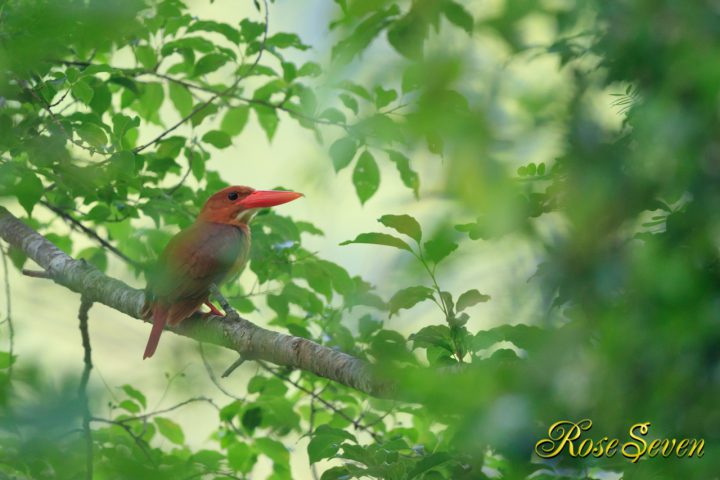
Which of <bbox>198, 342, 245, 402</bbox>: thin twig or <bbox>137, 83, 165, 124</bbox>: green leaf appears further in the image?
<bbox>137, 83, 165, 124</bbox>: green leaf

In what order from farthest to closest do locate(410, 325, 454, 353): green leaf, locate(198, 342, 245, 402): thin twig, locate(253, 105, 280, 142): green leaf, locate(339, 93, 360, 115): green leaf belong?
locate(253, 105, 280, 142): green leaf → locate(339, 93, 360, 115): green leaf → locate(410, 325, 454, 353): green leaf → locate(198, 342, 245, 402): thin twig

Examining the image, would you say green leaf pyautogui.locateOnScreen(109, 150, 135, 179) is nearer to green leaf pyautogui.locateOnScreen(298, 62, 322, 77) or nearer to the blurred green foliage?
green leaf pyautogui.locateOnScreen(298, 62, 322, 77)

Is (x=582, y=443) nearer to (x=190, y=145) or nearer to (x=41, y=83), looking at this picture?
(x=41, y=83)

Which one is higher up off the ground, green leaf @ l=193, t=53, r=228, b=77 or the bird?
green leaf @ l=193, t=53, r=228, b=77

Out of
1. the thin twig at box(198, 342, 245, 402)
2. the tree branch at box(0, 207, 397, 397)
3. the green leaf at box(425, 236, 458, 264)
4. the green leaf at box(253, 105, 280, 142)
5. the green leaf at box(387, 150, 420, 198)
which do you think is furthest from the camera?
the green leaf at box(253, 105, 280, 142)

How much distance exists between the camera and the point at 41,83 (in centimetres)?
241

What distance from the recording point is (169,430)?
3.30 metres

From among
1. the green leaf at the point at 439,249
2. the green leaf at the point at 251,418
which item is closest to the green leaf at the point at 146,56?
the green leaf at the point at 251,418

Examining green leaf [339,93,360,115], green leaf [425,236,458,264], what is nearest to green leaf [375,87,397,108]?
green leaf [339,93,360,115]

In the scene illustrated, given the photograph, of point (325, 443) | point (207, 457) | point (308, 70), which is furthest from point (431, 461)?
point (308, 70)

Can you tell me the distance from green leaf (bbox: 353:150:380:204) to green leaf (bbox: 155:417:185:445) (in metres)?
1.16

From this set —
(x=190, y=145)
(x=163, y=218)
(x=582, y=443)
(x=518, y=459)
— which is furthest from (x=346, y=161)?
(x=518, y=459)

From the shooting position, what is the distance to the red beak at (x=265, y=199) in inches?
141

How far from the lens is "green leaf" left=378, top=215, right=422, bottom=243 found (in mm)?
1561
